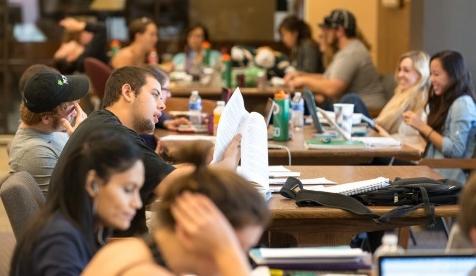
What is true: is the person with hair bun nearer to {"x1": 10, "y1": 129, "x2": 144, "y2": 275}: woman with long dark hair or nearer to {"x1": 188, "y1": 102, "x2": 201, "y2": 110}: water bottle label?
{"x1": 10, "y1": 129, "x2": 144, "y2": 275}: woman with long dark hair

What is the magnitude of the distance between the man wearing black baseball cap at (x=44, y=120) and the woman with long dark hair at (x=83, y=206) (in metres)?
1.69

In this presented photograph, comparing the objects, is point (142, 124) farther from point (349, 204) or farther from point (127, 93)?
point (349, 204)

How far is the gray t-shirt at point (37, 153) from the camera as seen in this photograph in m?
4.39

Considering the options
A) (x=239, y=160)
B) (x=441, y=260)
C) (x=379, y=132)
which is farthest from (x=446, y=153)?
(x=441, y=260)

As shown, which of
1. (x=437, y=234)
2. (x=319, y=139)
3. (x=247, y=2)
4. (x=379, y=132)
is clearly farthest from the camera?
(x=247, y=2)

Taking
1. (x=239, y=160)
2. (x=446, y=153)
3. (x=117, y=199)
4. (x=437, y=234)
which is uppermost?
(x=117, y=199)

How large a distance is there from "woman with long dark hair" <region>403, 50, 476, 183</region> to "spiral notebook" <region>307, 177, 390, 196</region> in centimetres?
200

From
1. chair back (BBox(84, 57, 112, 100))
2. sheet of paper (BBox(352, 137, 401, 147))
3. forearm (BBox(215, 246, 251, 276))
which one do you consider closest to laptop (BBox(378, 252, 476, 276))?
forearm (BBox(215, 246, 251, 276))

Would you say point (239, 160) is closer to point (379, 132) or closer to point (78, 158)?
point (78, 158)

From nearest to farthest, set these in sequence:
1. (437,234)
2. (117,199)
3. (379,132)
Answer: (117,199), (379,132), (437,234)

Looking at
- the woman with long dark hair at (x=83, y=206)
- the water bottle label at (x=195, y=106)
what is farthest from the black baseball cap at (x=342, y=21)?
the woman with long dark hair at (x=83, y=206)

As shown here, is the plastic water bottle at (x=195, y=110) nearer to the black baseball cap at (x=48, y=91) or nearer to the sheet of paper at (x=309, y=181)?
the sheet of paper at (x=309, y=181)

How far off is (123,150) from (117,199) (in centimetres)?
12

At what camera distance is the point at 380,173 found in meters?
4.81
